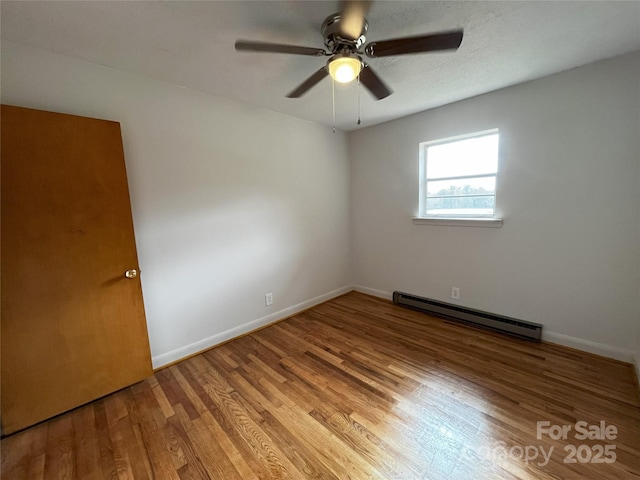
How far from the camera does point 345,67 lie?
142 cm

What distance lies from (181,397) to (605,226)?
3552mm

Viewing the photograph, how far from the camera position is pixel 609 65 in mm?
1950

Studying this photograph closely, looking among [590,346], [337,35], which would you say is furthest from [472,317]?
[337,35]

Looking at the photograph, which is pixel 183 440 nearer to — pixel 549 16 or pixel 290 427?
pixel 290 427

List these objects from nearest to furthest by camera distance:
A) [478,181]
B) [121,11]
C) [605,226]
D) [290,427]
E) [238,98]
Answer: [121,11] < [290,427] < [605,226] < [238,98] < [478,181]

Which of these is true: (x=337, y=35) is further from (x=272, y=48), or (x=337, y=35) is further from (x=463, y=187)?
(x=463, y=187)

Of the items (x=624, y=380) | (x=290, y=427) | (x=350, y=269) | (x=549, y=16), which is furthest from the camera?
(x=350, y=269)

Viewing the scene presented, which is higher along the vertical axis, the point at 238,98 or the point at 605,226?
the point at 238,98

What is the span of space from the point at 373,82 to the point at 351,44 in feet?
0.92

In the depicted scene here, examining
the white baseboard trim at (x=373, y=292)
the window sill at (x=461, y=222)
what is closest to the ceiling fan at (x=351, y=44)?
the window sill at (x=461, y=222)

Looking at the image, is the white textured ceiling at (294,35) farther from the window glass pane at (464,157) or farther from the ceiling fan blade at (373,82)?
the window glass pane at (464,157)

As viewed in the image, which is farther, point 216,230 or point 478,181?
point 478,181

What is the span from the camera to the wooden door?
1.54 meters

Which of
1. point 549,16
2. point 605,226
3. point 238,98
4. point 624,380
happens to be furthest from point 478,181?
point 238,98
